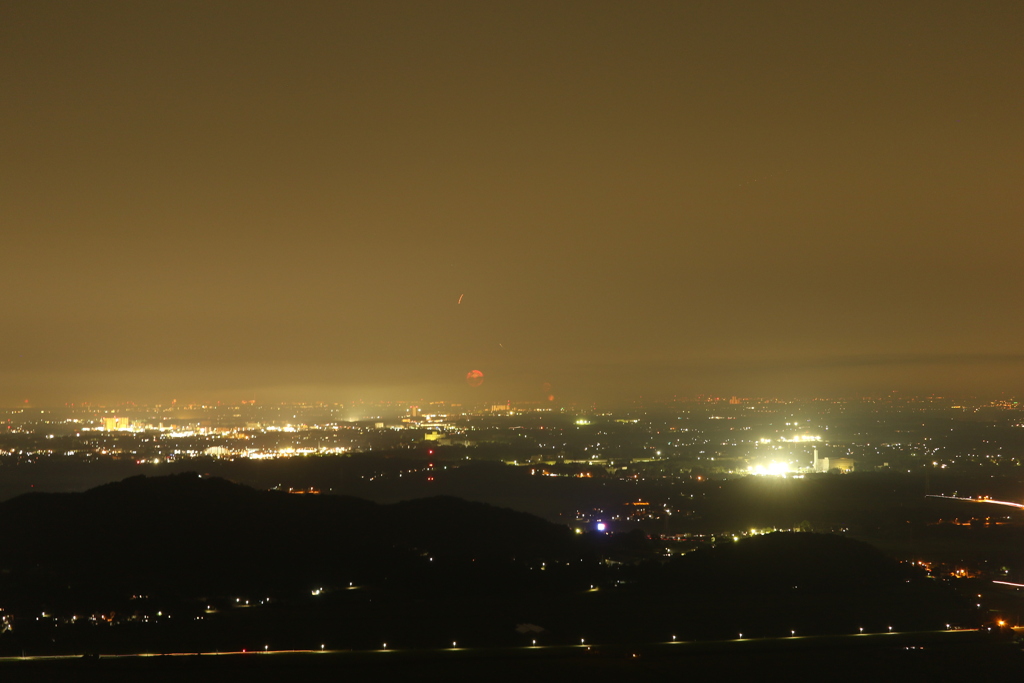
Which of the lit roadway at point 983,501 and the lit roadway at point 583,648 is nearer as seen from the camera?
the lit roadway at point 583,648

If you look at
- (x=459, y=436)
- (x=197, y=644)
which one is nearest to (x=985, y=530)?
(x=197, y=644)

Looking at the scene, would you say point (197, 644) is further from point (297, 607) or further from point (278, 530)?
point (278, 530)

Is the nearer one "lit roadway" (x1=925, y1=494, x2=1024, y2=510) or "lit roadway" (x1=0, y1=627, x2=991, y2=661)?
"lit roadway" (x1=0, y1=627, x2=991, y2=661)

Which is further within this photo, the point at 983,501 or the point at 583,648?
the point at 983,501

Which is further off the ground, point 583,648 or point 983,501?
point 583,648

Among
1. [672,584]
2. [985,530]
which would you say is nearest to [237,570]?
[672,584]

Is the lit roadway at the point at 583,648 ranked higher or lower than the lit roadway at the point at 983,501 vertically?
higher

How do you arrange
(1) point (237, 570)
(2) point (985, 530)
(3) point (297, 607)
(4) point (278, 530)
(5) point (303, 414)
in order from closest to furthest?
1. (3) point (297, 607)
2. (1) point (237, 570)
3. (4) point (278, 530)
4. (2) point (985, 530)
5. (5) point (303, 414)

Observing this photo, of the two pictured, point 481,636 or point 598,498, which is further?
point 598,498

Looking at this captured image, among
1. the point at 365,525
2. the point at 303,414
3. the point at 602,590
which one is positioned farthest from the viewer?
the point at 303,414

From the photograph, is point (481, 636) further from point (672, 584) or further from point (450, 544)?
point (450, 544)

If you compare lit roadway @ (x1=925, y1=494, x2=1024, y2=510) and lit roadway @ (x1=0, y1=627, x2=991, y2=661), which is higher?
lit roadway @ (x1=0, y1=627, x2=991, y2=661)
